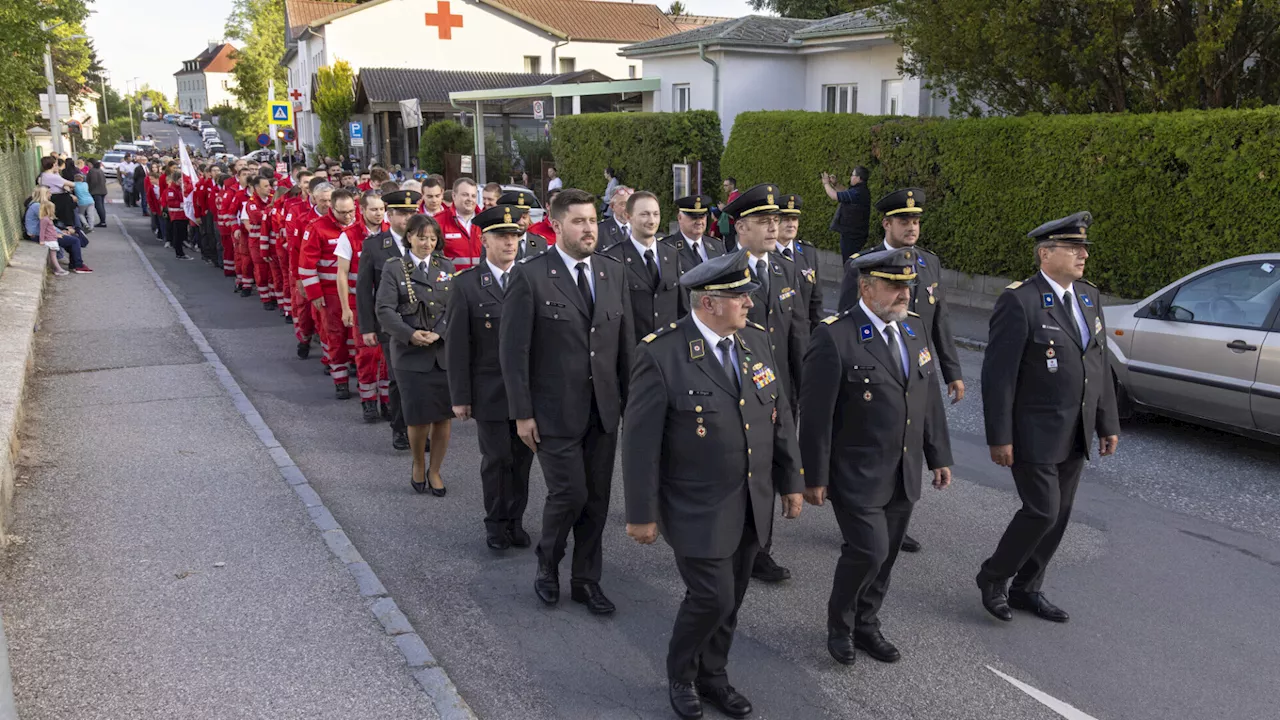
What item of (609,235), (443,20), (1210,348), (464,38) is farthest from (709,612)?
(464,38)

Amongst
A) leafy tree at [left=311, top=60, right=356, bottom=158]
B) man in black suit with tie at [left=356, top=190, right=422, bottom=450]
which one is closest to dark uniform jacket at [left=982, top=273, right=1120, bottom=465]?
man in black suit with tie at [left=356, top=190, right=422, bottom=450]

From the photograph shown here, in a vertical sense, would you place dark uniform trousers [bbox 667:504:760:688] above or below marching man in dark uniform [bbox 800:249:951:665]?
below

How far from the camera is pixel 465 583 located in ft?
19.0

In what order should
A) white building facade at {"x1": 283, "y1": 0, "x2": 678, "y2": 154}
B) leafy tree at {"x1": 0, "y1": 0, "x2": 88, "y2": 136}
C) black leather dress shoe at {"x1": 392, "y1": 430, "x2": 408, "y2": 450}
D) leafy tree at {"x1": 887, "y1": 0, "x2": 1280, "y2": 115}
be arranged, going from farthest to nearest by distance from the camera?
white building facade at {"x1": 283, "y1": 0, "x2": 678, "y2": 154} < leafy tree at {"x1": 0, "y1": 0, "x2": 88, "y2": 136} < leafy tree at {"x1": 887, "y1": 0, "x2": 1280, "y2": 115} < black leather dress shoe at {"x1": 392, "y1": 430, "x2": 408, "y2": 450}

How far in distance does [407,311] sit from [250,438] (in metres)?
2.02

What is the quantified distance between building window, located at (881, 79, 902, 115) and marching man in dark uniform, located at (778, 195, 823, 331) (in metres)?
16.6

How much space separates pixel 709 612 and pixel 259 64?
256ft

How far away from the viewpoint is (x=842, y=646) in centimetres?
482

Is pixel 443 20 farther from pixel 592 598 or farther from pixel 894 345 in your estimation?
pixel 894 345

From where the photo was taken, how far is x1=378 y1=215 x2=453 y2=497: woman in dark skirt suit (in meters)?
7.23

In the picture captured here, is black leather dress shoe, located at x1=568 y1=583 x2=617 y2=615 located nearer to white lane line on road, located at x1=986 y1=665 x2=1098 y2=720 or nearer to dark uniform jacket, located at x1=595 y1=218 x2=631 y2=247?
white lane line on road, located at x1=986 y1=665 x2=1098 y2=720

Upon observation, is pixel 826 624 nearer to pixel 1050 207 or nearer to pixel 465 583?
pixel 465 583

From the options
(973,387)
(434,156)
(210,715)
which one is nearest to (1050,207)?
(973,387)

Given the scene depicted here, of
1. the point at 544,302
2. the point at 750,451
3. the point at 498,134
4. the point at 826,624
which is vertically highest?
the point at 498,134
